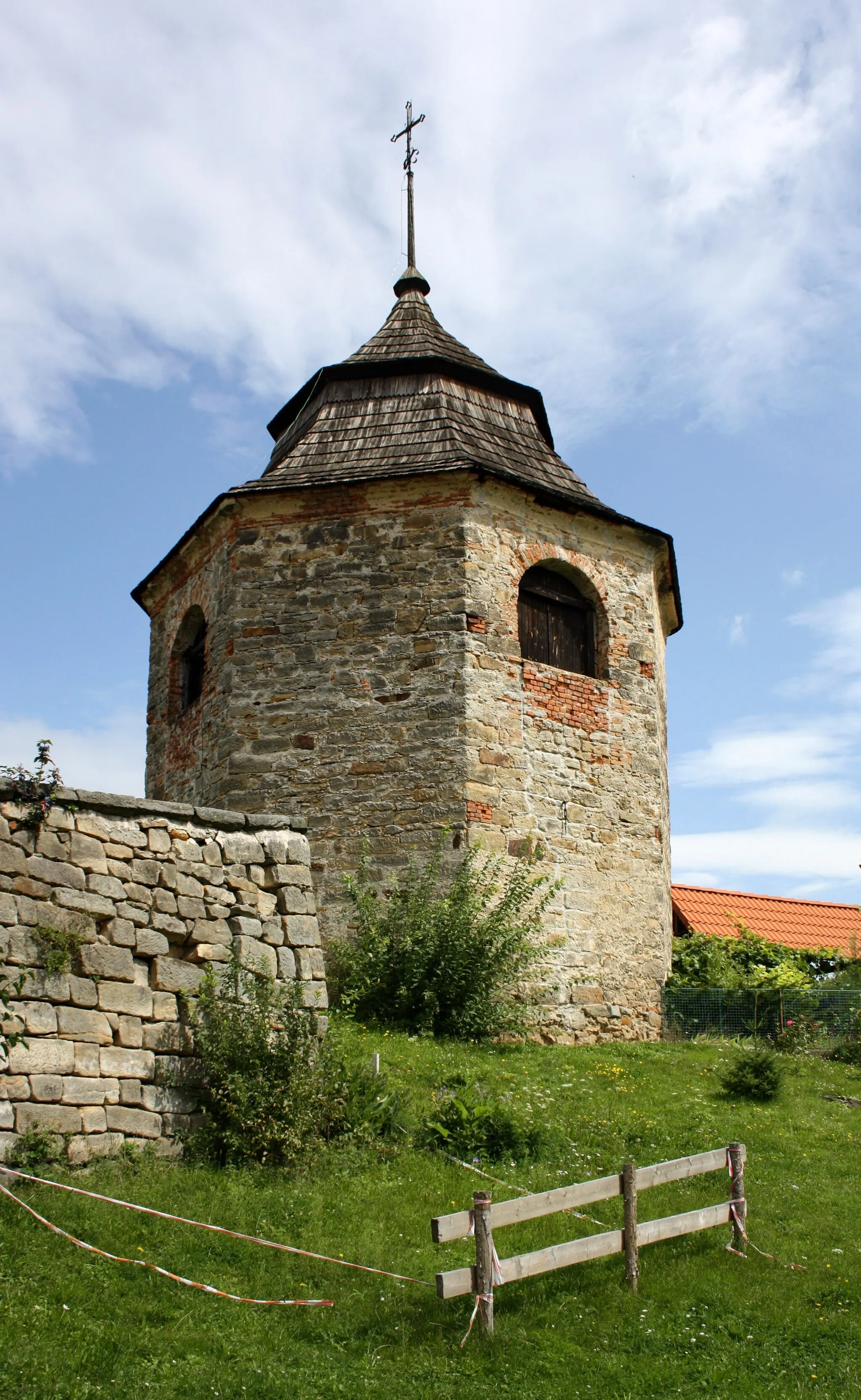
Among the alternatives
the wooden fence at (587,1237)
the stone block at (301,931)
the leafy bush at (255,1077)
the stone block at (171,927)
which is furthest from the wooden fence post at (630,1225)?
the stone block at (171,927)

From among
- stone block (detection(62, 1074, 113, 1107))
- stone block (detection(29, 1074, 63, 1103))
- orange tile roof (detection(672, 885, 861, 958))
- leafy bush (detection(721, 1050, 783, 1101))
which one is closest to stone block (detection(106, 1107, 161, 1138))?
stone block (detection(62, 1074, 113, 1107))

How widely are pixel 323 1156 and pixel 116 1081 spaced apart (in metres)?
1.32

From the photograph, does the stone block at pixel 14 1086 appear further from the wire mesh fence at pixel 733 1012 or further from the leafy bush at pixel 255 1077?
the wire mesh fence at pixel 733 1012

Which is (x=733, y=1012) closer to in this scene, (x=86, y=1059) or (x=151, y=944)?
(x=151, y=944)

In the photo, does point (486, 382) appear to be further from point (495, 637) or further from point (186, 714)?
point (186, 714)

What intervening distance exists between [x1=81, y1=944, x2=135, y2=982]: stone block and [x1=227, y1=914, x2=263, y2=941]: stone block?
80 cm

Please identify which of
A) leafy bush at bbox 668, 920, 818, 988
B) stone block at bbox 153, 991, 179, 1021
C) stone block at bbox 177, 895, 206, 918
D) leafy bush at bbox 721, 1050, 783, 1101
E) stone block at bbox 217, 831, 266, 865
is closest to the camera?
stone block at bbox 153, 991, 179, 1021

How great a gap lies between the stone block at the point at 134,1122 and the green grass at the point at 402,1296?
0.24 meters

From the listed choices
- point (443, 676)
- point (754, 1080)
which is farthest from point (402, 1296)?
point (443, 676)

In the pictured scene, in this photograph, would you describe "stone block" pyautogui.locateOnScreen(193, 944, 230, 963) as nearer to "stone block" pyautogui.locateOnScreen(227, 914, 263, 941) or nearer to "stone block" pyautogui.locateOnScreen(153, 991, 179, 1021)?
"stone block" pyautogui.locateOnScreen(227, 914, 263, 941)

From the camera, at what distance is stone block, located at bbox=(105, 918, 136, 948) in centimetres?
730

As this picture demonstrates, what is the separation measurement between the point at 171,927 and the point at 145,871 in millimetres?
392

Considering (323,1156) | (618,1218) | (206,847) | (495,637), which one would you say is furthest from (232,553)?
(618,1218)

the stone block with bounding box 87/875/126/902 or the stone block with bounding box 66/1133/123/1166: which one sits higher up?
the stone block with bounding box 87/875/126/902
